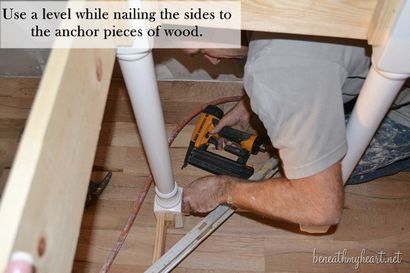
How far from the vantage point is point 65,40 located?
0.40 m

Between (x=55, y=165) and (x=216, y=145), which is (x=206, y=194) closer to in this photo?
(x=216, y=145)

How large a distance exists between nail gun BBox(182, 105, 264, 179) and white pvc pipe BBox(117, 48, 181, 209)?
0.82ft

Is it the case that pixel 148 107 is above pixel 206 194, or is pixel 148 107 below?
above

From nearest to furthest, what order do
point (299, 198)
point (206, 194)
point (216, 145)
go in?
point (299, 198) → point (206, 194) → point (216, 145)

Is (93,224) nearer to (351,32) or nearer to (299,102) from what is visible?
(299,102)

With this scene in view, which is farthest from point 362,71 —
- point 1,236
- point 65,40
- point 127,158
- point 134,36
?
point 127,158

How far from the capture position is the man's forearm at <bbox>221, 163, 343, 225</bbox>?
0.85 meters

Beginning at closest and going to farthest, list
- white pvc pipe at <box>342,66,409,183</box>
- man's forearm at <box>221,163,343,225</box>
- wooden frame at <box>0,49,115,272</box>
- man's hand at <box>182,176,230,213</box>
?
1. wooden frame at <box>0,49,115,272</box>
2. white pvc pipe at <box>342,66,409,183</box>
3. man's forearm at <box>221,163,343,225</box>
4. man's hand at <box>182,176,230,213</box>

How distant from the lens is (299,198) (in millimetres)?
905

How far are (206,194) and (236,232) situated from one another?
0.21 m

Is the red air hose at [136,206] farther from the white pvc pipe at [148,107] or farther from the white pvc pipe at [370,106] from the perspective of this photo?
the white pvc pipe at [370,106]

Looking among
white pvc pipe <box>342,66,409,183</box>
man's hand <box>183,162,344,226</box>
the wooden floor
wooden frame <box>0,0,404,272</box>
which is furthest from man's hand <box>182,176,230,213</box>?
wooden frame <box>0,0,404,272</box>

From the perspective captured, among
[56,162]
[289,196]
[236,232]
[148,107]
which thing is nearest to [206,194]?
[236,232]

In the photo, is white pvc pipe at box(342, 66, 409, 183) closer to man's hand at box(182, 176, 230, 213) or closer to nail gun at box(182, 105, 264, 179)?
man's hand at box(182, 176, 230, 213)
